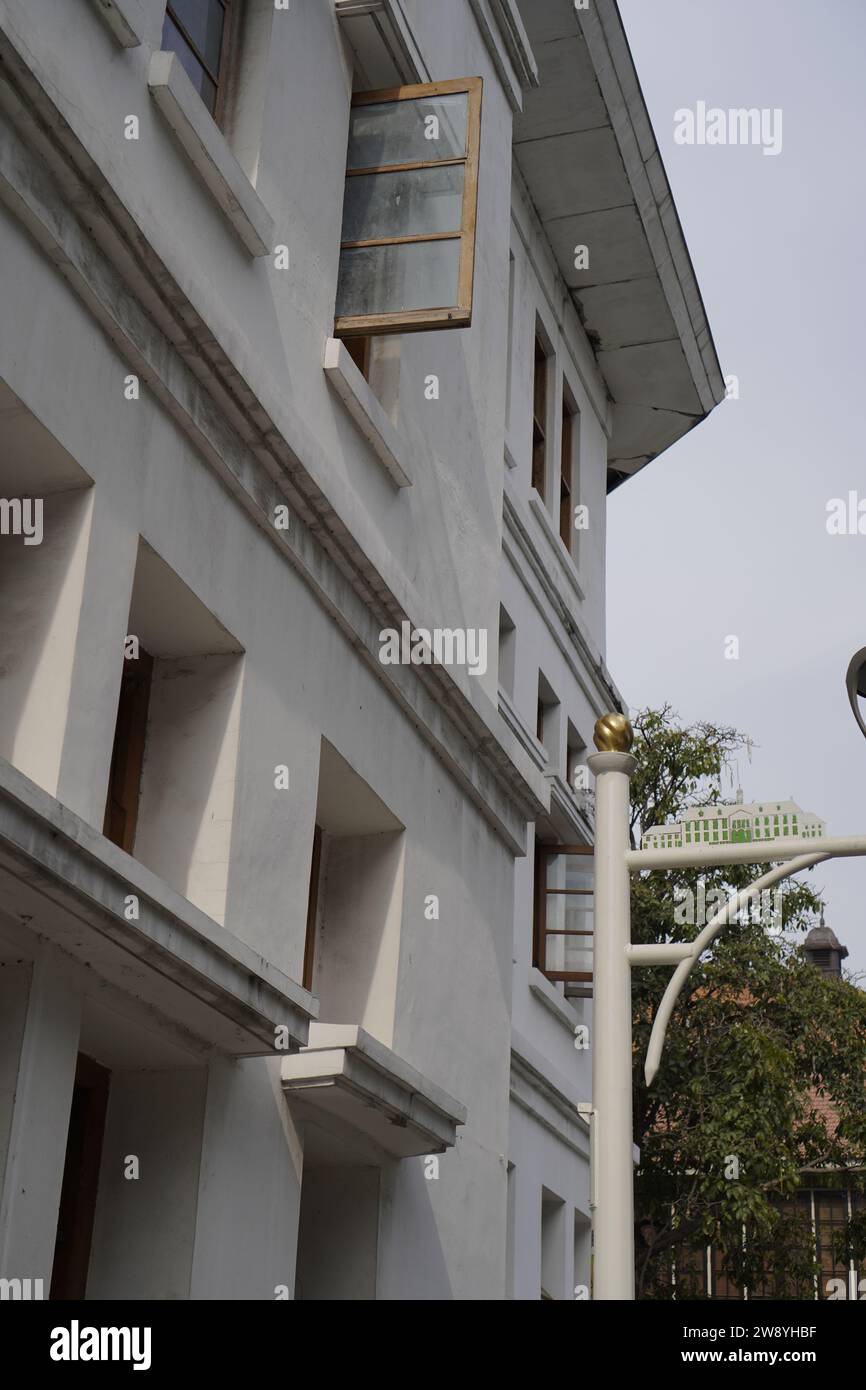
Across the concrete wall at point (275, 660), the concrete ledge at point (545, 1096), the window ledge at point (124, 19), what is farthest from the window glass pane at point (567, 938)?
the window ledge at point (124, 19)

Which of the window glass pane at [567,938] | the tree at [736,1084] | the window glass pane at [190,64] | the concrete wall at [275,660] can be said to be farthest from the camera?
the tree at [736,1084]

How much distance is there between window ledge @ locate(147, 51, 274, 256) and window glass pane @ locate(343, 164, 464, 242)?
133cm

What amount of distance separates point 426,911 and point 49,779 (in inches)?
169

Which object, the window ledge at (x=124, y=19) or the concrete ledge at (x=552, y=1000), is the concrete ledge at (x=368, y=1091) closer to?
the window ledge at (x=124, y=19)

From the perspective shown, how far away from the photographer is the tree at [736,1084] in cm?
2448

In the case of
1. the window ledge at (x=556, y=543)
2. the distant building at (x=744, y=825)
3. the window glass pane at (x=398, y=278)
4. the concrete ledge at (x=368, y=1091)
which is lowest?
the concrete ledge at (x=368, y=1091)

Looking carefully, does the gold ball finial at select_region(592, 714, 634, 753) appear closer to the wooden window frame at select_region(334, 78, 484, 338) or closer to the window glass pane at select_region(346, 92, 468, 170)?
the wooden window frame at select_region(334, 78, 484, 338)

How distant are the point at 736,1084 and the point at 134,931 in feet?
62.8

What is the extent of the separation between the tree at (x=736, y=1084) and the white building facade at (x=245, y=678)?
1283 cm

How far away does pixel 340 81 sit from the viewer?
1103 cm

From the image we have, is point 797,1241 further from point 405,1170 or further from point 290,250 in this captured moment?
point 290,250

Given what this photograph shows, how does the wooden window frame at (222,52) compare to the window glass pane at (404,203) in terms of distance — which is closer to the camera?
the wooden window frame at (222,52)

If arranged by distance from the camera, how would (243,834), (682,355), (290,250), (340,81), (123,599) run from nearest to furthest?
(123,599)
(243,834)
(290,250)
(340,81)
(682,355)

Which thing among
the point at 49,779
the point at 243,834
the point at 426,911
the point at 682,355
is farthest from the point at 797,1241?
the point at 49,779
